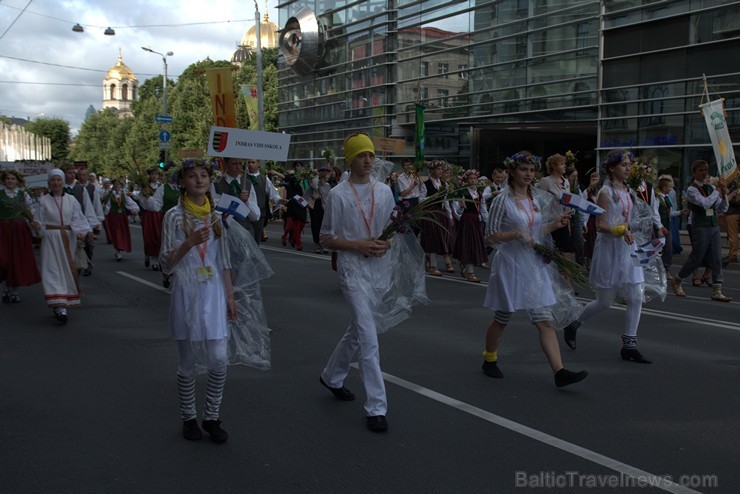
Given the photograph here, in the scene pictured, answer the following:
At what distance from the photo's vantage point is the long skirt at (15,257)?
1027 cm

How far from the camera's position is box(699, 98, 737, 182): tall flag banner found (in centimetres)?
1254

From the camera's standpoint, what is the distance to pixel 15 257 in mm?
A: 10297

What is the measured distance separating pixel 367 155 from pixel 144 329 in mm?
4312

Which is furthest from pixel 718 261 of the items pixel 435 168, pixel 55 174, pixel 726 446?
pixel 55 174

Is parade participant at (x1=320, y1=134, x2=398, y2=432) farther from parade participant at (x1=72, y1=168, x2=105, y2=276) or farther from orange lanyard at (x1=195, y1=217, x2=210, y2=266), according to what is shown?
parade participant at (x1=72, y1=168, x2=105, y2=276)

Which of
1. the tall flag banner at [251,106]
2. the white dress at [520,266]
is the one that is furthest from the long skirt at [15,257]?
the tall flag banner at [251,106]

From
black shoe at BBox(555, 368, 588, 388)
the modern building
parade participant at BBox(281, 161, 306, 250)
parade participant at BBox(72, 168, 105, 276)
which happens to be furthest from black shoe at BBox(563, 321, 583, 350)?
the modern building

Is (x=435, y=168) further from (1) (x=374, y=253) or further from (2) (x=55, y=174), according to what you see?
(1) (x=374, y=253)

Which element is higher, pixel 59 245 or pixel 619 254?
pixel 619 254

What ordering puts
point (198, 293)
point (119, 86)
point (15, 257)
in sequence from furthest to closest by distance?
1. point (119, 86)
2. point (15, 257)
3. point (198, 293)

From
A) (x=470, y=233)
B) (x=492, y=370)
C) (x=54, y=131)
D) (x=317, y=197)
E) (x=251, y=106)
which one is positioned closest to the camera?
(x=492, y=370)

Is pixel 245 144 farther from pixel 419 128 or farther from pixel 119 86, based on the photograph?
pixel 119 86

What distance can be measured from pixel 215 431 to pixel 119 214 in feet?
41.1

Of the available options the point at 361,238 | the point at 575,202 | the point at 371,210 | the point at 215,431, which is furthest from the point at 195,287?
the point at 575,202
